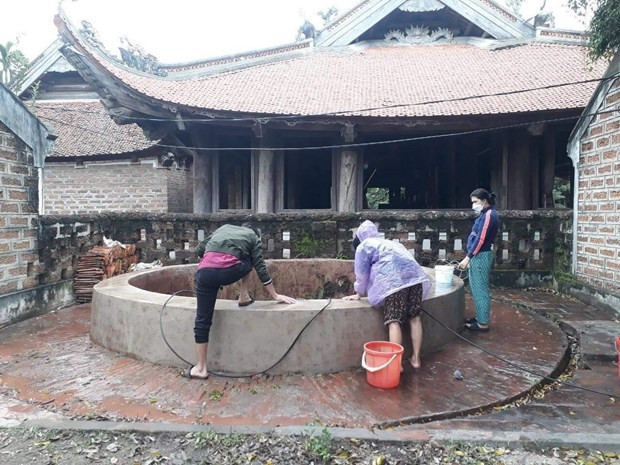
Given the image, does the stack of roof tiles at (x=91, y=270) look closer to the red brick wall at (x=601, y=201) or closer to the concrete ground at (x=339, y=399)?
the concrete ground at (x=339, y=399)

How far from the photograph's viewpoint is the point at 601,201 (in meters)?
6.43

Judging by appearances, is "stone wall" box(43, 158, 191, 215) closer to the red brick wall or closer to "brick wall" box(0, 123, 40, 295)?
"brick wall" box(0, 123, 40, 295)

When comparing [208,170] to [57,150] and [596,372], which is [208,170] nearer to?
[57,150]

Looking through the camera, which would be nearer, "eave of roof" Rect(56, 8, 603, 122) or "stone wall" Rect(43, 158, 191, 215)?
"eave of roof" Rect(56, 8, 603, 122)

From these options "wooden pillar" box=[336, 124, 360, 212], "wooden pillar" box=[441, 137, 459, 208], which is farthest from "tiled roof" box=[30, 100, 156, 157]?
"wooden pillar" box=[441, 137, 459, 208]

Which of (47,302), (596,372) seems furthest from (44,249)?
(596,372)

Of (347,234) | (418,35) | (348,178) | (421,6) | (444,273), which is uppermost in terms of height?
(421,6)

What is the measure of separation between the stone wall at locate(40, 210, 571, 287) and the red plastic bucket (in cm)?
398

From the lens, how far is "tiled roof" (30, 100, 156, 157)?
14.6 m

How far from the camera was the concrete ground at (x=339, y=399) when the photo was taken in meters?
2.99

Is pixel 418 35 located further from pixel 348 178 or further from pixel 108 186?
pixel 108 186

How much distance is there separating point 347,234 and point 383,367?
423 cm

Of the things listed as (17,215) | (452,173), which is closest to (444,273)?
(17,215)

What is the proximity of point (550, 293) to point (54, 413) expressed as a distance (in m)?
7.29
